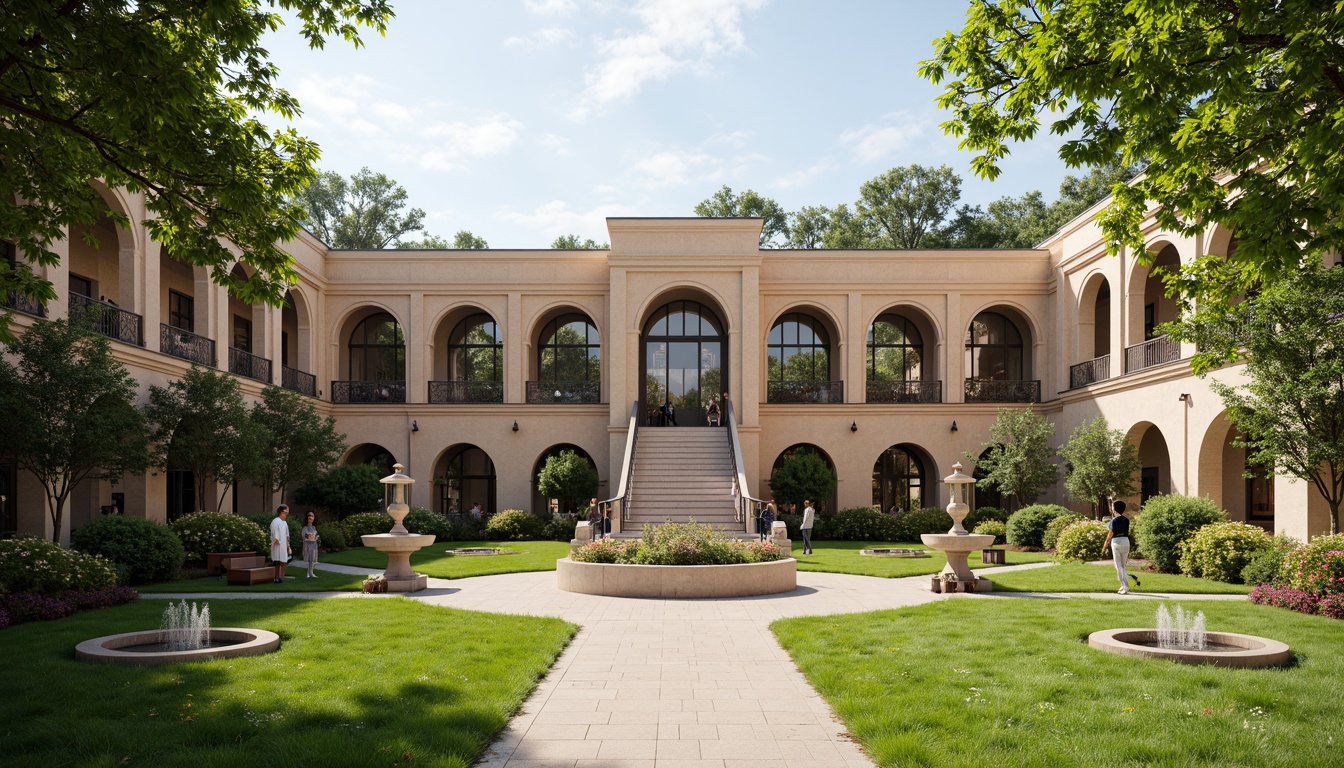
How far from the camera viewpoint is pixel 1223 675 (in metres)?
8.06

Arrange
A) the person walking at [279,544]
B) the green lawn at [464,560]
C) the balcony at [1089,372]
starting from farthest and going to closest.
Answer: the balcony at [1089,372], the green lawn at [464,560], the person walking at [279,544]

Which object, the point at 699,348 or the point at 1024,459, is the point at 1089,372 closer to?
the point at 1024,459

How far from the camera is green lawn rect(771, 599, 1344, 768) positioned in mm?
6070

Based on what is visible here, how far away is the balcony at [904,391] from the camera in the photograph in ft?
102

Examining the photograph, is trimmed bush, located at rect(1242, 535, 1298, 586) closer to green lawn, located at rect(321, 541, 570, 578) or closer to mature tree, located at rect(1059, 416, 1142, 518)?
mature tree, located at rect(1059, 416, 1142, 518)

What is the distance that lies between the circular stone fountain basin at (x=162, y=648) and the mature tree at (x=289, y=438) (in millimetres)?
14539

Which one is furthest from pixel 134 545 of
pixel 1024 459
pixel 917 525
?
pixel 1024 459

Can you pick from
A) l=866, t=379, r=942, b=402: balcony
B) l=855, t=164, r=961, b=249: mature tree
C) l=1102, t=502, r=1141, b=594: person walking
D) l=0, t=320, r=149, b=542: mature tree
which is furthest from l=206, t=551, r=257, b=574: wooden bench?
l=855, t=164, r=961, b=249: mature tree

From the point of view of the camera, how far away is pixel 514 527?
2817cm

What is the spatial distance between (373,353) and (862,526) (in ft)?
62.6

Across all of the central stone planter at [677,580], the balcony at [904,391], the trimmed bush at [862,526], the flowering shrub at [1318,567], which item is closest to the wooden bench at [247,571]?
the central stone planter at [677,580]

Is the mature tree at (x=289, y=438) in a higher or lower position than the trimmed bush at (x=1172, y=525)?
higher

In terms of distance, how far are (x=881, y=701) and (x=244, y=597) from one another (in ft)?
36.9

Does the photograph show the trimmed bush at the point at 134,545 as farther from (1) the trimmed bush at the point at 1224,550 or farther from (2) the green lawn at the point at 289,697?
(1) the trimmed bush at the point at 1224,550
